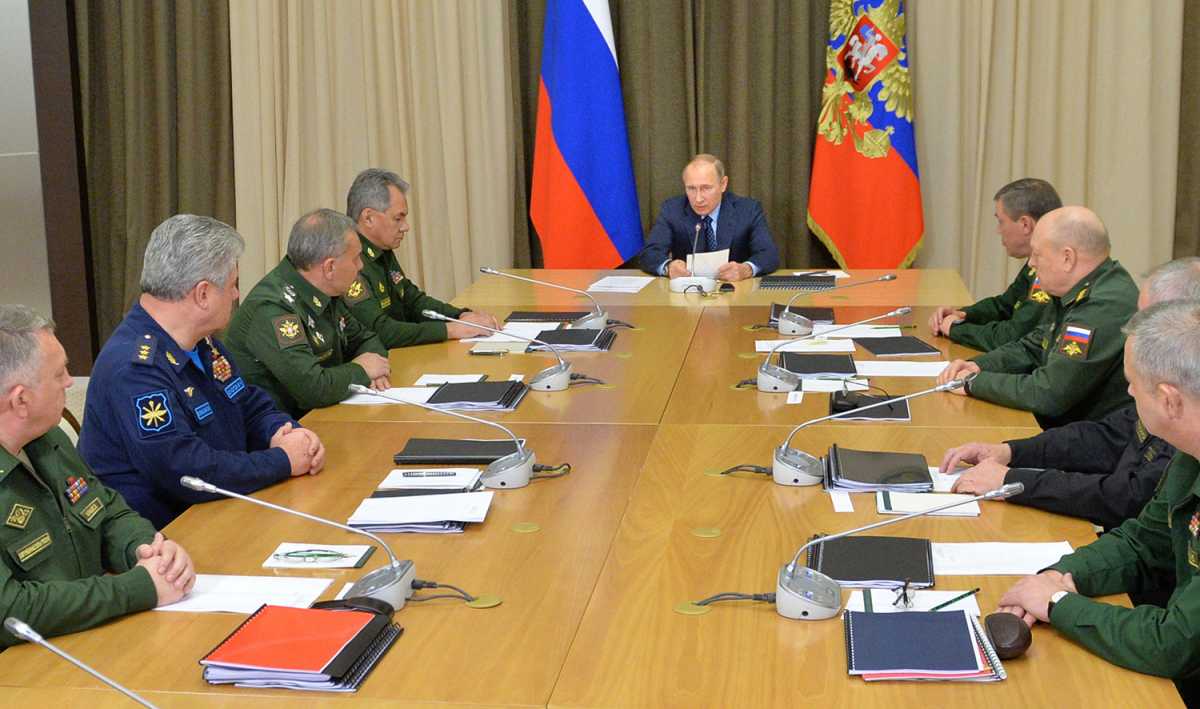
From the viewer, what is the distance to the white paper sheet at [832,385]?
12.7ft

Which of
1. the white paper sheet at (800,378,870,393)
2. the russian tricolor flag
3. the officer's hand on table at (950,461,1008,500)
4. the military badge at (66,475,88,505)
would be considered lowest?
the officer's hand on table at (950,461,1008,500)

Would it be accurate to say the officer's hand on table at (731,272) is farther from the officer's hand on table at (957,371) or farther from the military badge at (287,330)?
the military badge at (287,330)

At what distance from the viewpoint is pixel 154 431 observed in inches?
120

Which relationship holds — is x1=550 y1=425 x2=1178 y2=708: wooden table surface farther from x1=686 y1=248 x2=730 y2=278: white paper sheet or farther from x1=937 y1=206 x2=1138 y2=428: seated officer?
x1=686 y1=248 x2=730 y2=278: white paper sheet

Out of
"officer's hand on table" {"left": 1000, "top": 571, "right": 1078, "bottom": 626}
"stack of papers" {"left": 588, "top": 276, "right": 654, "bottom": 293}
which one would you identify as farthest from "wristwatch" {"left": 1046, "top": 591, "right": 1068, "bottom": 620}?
"stack of papers" {"left": 588, "top": 276, "right": 654, "bottom": 293}

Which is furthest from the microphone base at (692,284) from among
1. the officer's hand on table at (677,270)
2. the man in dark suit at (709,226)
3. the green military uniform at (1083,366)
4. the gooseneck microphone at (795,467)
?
the gooseneck microphone at (795,467)

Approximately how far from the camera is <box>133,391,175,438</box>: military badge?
305 centimetres

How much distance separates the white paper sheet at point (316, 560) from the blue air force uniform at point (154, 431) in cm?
48

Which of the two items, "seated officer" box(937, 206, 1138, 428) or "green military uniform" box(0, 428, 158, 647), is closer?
"green military uniform" box(0, 428, 158, 647)

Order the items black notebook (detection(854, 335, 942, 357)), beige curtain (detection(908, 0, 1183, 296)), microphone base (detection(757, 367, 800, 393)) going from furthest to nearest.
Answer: beige curtain (detection(908, 0, 1183, 296)) < black notebook (detection(854, 335, 942, 357)) < microphone base (detection(757, 367, 800, 393))

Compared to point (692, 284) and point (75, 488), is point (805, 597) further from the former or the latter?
point (692, 284)

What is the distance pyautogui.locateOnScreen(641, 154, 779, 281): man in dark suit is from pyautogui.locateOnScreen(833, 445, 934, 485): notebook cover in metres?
2.87

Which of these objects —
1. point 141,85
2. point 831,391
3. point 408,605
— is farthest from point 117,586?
point 141,85

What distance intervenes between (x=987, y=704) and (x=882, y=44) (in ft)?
16.6
